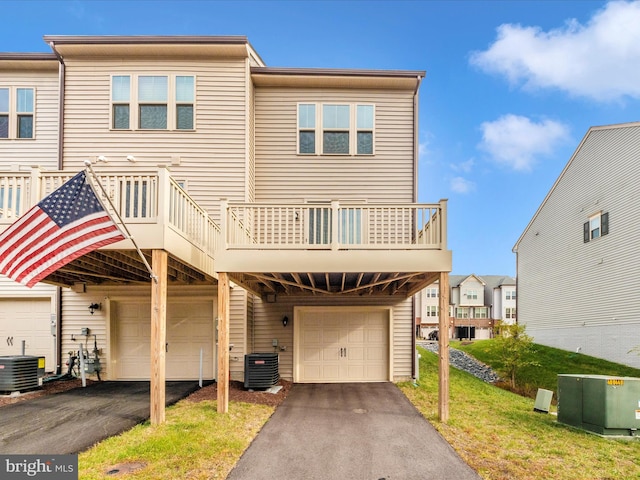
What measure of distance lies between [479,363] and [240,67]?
18.2 metres

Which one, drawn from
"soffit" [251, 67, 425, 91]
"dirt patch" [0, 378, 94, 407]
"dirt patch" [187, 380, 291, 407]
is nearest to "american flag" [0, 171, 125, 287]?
"dirt patch" [0, 378, 94, 407]

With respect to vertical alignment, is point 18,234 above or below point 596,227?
below

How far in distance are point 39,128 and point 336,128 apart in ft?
28.1

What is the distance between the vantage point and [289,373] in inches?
477

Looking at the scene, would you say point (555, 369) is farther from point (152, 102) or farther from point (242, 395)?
point (152, 102)

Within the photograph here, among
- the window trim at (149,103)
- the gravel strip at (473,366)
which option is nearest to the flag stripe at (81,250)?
the window trim at (149,103)

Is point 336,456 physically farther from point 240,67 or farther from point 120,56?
point 120,56

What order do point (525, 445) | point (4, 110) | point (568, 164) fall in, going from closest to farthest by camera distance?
point (525, 445) → point (4, 110) → point (568, 164)

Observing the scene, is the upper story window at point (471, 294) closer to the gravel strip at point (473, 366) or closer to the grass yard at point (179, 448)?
the gravel strip at point (473, 366)

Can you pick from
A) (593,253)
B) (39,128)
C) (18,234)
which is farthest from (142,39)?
(593,253)

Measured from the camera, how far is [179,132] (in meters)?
11.7

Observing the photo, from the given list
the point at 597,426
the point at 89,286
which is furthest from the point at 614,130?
the point at 89,286

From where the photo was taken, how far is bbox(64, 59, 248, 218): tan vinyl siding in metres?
11.6

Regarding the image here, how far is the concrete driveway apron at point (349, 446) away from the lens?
5.40 m
